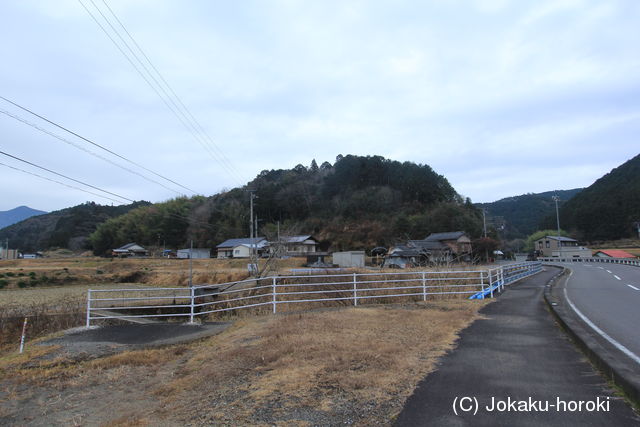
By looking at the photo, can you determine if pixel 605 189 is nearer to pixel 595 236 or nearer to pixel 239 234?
pixel 595 236

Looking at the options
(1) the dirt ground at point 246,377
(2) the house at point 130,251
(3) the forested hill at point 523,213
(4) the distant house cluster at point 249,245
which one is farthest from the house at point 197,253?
(3) the forested hill at point 523,213

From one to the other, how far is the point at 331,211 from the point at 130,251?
1547 inches

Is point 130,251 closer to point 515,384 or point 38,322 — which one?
point 38,322

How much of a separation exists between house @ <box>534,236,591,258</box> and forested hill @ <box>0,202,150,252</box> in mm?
93393

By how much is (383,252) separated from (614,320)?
152ft

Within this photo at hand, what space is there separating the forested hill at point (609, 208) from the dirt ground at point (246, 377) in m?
81.2

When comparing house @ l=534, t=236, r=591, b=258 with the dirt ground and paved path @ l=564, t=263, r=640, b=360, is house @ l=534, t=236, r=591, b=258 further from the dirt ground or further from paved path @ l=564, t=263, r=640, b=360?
the dirt ground

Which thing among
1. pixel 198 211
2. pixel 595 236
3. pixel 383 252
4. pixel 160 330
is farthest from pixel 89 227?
pixel 595 236

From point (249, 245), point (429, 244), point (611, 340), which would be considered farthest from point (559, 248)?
point (611, 340)

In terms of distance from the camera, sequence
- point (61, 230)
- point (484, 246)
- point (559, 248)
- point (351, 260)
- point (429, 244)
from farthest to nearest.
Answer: point (61, 230)
point (559, 248)
point (429, 244)
point (484, 246)
point (351, 260)

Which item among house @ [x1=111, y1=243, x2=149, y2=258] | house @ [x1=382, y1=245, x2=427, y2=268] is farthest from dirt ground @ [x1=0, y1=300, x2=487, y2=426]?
house @ [x1=111, y1=243, x2=149, y2=258]

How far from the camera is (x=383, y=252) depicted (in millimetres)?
54062

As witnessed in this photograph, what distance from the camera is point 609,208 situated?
242 ft

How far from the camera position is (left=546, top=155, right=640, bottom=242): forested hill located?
69.9 metres
